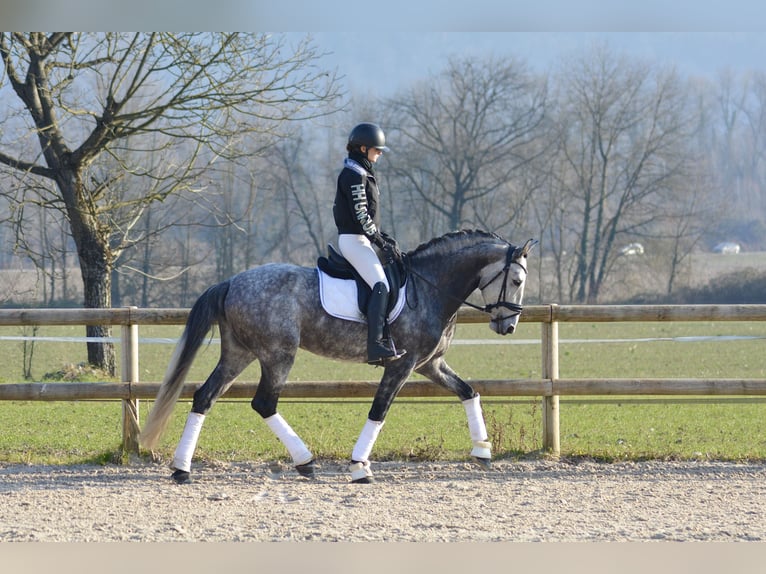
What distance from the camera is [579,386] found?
306 inches

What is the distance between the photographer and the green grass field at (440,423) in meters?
8.02

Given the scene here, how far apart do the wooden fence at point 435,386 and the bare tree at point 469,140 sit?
127ft

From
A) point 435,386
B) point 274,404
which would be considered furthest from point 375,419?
point 435,386

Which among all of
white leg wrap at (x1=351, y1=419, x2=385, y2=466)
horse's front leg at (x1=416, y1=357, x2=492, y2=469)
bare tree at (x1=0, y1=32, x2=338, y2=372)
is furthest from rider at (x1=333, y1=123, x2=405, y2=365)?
bare tree at (x1=0, y1=32, x2=338, y2=372)

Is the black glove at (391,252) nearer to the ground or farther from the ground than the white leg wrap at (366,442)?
farther from the ground

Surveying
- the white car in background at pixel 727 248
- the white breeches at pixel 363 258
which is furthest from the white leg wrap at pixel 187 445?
the white car in background at pixel 727 248

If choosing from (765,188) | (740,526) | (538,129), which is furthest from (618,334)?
(765,188)

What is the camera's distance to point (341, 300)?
271 inches

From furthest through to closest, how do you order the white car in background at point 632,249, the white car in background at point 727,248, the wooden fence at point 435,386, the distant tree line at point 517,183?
the white car in background at point 727,248, the white car in background at point 632,249, the distant tree line at point 517,183, the wooden fence at point 435,386

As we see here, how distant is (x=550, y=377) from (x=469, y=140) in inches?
1732

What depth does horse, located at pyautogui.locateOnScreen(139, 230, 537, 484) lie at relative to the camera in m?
6.88

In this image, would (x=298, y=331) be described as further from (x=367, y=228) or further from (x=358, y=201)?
(x=358, y=201)

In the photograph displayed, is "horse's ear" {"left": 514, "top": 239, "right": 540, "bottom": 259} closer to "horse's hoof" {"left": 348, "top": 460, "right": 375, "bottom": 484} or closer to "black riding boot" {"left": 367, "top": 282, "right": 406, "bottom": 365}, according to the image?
"black riding boot" {"left": 367, "top": 282, "right": 406, "bottom": 365}

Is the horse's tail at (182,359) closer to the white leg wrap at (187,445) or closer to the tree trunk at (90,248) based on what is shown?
the white leg wrap at (187,445)
